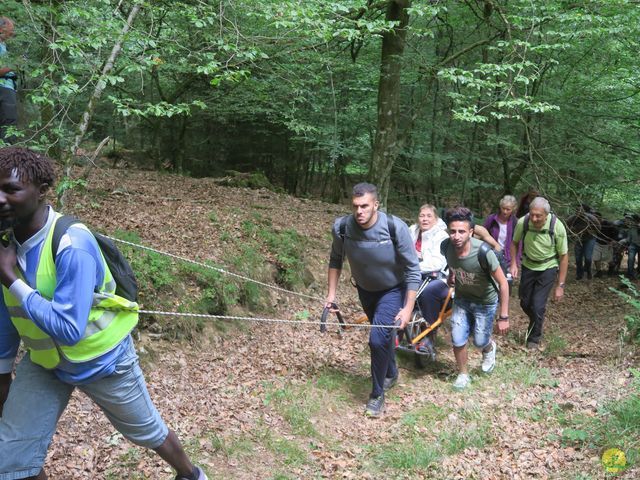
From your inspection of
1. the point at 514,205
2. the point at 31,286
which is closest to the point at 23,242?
the point at 31,286

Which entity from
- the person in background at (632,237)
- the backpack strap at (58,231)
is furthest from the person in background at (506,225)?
the backpack strap at (58,231)

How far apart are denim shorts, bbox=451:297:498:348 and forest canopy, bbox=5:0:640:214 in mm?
3156

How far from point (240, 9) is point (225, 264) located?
3.65 meters

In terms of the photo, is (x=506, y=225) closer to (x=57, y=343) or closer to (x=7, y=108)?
(x=7, y=108)

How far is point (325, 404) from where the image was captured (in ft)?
19.3

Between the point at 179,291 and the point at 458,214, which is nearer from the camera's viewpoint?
the point at 458,214

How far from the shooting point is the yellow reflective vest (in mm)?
2604

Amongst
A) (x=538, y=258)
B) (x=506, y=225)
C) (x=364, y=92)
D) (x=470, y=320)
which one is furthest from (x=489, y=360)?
(x=364, y=92)

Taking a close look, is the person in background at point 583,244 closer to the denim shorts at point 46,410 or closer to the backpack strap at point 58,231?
the denim shorts at point 46,410

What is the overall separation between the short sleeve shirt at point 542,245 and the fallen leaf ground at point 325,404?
48.7 inches

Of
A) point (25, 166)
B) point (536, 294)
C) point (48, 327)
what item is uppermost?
point (25, 166)

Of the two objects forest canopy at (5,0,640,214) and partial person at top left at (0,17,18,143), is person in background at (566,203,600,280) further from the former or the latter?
partial person at top left at (0,17,18,143)

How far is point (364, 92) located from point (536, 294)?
8.29 meters


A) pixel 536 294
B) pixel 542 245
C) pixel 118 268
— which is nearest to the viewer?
pixel 118 268
